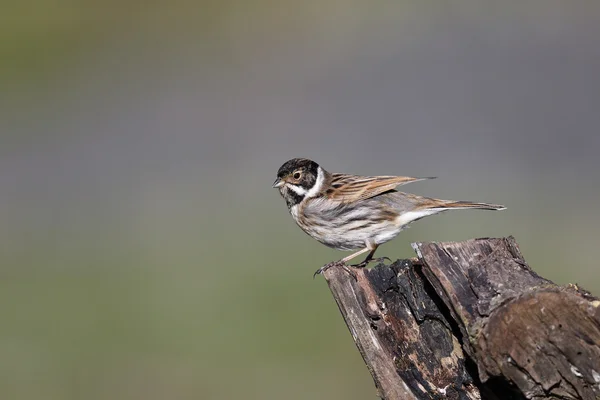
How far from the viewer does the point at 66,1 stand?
1042 inches

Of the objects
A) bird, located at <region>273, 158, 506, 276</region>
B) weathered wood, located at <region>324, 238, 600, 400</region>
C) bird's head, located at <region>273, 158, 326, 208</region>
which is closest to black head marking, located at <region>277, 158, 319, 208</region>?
bird's head, located at <region>273, 158, 326, 208</region>

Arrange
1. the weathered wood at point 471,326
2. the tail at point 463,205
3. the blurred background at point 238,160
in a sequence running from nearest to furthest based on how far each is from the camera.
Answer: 1. the weathered wood at point 471,326
2. the tail at point 463,205
3. the blurred background at point 238,160

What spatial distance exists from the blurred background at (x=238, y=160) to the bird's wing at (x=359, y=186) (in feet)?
11.2

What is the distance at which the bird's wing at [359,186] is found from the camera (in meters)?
8.59

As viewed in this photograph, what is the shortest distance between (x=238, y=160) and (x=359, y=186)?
984cm

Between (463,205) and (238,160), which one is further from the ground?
(238,160)

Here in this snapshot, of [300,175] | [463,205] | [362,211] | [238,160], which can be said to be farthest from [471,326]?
[238,160]

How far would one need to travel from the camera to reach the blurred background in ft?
41.4

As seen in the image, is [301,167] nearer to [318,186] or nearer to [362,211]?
[318,186]

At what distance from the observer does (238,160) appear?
1853 cm

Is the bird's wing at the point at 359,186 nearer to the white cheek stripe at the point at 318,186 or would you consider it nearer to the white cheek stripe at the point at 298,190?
the white cheek stripe at the point at 318,186

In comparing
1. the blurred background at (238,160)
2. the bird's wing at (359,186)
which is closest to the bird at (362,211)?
the bird's wing at (359,186)

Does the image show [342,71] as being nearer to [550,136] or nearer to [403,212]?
[550,136]

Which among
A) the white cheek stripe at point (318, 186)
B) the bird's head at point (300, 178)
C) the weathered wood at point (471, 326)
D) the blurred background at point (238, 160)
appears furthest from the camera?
the blurred background at point (238, 160)
